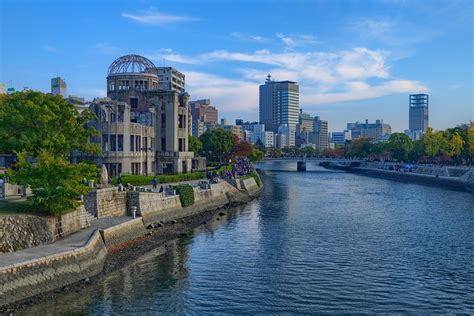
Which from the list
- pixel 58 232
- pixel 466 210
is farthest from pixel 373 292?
pixel 466 210

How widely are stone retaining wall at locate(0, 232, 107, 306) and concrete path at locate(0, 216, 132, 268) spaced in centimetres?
64

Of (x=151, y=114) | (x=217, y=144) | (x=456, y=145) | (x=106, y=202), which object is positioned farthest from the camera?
(x=456, y=145)

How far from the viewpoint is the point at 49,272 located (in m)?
32.2

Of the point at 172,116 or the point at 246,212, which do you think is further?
the point at 172,116

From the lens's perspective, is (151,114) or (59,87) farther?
(59,87)

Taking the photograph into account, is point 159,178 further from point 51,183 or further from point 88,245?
point 88,245

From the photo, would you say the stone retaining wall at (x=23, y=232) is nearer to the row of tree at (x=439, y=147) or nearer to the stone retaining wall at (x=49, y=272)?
the stone retaining wall at (x=49, y=272)

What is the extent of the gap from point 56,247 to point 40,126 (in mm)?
20621

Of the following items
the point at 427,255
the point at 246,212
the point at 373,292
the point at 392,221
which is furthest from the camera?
the point at 246,212

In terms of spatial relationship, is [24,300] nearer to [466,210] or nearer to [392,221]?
[392,221]

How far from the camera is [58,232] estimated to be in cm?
3941

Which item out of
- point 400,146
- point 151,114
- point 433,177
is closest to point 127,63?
point 151,114

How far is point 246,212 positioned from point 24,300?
4636 cm

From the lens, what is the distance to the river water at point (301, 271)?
3150 cm
